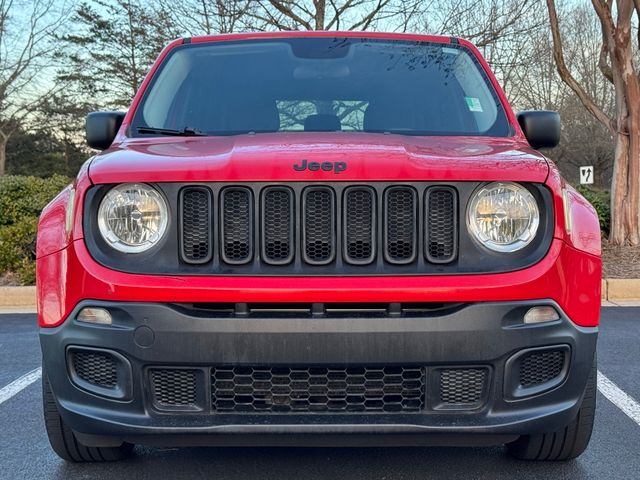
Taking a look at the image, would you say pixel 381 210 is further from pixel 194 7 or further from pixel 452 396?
pixel 194 7

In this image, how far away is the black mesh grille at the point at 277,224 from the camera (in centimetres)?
230

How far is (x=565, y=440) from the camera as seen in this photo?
2.76 meters

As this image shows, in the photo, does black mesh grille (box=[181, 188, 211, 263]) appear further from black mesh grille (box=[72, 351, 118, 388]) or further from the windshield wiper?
the windshield wiper

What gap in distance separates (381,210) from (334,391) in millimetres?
618

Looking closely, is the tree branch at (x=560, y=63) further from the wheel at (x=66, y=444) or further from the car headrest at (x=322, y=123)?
the wheel at (x=66, y=444)

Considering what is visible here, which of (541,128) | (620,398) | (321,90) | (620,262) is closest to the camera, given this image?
(541,128)

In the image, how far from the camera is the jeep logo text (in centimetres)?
231

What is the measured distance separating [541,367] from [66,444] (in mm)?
1866

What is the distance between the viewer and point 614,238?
10875 millimetres

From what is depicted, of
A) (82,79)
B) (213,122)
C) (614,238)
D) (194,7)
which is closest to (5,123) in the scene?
(82,79)

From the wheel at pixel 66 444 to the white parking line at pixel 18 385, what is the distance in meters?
1.43

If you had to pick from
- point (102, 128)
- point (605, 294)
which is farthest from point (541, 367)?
point (605, 294)

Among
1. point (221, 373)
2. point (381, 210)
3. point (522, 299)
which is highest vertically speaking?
point (381, 210)

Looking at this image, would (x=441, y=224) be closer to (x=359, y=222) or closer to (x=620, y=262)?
(x=359, y=222)
